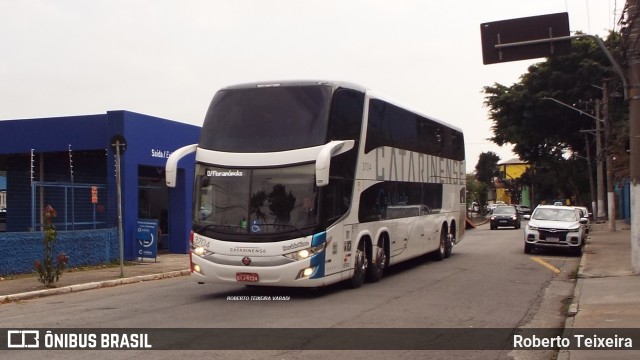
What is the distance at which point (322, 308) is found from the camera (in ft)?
37.0

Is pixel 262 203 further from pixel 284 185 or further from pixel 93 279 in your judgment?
pixel 93 279

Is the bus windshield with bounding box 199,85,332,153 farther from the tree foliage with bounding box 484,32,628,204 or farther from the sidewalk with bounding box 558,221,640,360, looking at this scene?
the tree foliage with bounding box 484,32,628,204

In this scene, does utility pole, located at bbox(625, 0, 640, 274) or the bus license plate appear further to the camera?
utility pole, located at bbox(625, 0, 640, 274)

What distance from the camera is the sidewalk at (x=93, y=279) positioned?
46.4 feet

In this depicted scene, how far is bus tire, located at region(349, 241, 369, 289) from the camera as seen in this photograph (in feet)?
44.7

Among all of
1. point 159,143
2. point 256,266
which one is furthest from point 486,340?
point 159,143

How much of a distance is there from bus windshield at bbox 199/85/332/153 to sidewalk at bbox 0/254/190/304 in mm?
4772

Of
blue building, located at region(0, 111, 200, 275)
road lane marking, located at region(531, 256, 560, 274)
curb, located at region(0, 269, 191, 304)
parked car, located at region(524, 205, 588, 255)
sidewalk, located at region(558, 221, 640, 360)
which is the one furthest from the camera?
parked car, located at region(524, 205, 588, 255)

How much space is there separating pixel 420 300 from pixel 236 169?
3.97m

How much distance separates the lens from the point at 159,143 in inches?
906

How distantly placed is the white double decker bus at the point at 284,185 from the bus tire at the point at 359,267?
Answer: 0.02 metres

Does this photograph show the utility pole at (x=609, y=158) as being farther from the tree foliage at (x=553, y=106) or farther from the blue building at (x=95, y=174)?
the blue building at (x=95, y=174)

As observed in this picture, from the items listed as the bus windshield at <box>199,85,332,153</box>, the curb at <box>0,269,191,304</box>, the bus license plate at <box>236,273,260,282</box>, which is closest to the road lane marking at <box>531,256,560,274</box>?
the bus windshield at <box>199,85,332,153</box>

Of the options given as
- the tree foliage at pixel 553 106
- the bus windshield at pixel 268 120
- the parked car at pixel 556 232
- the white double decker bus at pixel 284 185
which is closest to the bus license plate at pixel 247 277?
the white double decker bus at pixel 284 185
